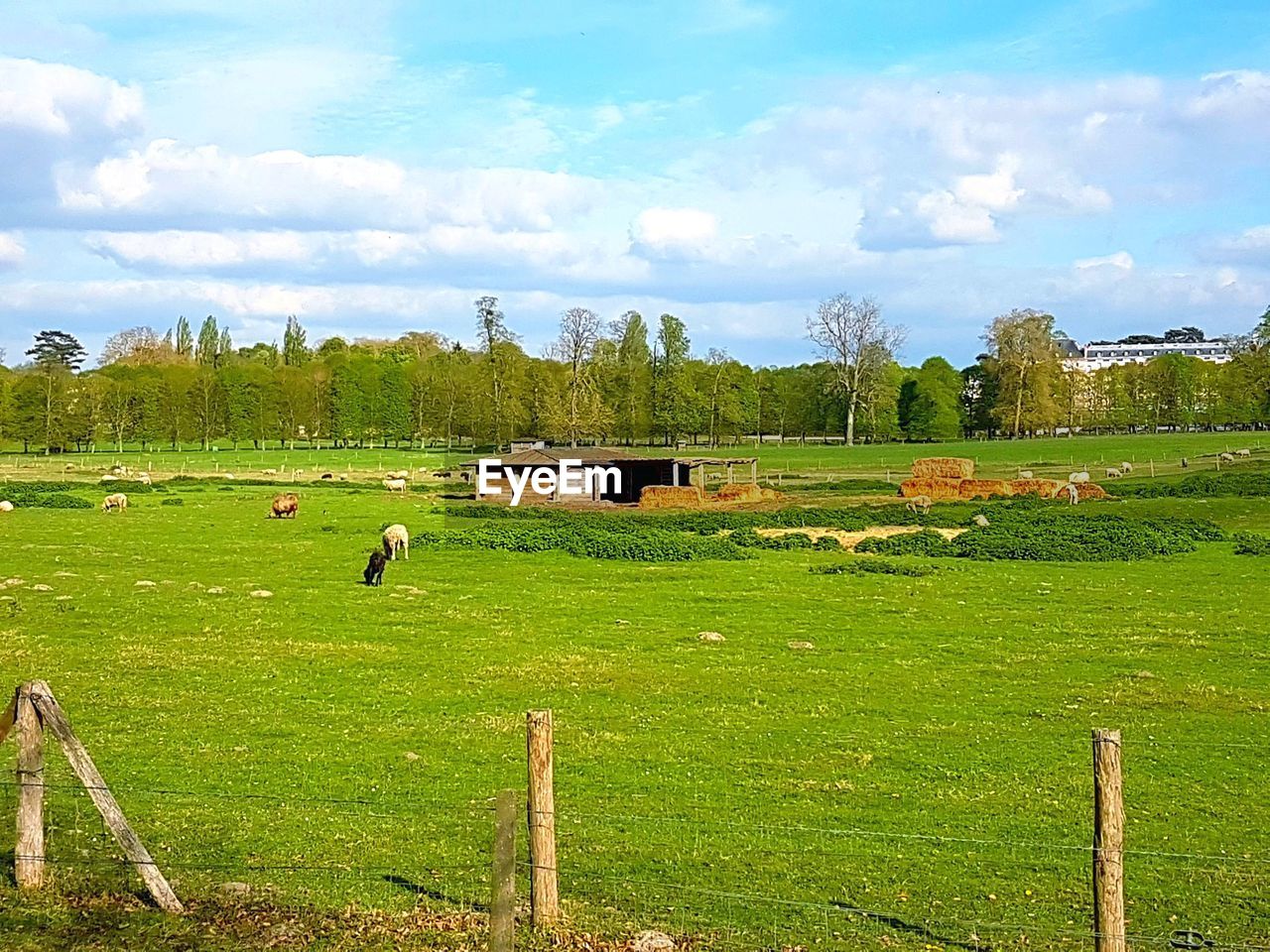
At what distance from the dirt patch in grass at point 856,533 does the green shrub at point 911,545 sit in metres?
1.34

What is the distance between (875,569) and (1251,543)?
13.9 meters

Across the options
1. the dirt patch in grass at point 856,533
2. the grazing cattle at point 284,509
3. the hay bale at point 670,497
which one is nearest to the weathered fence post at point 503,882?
the dirt patch in grass at point 856,533

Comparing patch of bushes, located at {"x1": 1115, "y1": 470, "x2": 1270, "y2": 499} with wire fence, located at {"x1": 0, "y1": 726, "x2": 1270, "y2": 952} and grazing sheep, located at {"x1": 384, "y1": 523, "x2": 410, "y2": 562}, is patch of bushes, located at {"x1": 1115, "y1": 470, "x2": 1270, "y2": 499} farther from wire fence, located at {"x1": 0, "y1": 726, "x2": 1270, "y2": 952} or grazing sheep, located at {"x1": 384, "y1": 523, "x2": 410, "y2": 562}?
wire fence, located at {"x1": 0, "y1": 726, "x2": 1270, "y2": 952}

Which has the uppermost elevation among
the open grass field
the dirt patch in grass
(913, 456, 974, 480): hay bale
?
(913, 456, 974, 480): hay bale

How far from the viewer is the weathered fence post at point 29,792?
8.98m

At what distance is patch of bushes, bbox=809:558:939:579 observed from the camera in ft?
112

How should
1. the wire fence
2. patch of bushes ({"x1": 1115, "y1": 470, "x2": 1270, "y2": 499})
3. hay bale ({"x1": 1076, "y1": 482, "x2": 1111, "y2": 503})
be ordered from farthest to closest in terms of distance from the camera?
hay bale ({"x1": 1076, "y1": 482, "x2": 1111, "y2": 503}), patch of bushes ({"x1": 1115, "y1": 470, "x2": 1270, "y2": 499}), the wire fence

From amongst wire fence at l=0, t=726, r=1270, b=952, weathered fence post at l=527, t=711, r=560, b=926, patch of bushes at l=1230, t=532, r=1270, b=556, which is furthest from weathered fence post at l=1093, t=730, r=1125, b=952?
patch of bushes at l=1230, t=532, r=1270, b=556

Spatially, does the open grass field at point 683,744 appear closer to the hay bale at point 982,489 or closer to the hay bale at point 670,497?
the hay bale at point 670,497

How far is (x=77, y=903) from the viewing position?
8.96m

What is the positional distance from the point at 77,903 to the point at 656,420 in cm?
10918

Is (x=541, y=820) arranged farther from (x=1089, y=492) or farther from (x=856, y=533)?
(x=1089, y=492)

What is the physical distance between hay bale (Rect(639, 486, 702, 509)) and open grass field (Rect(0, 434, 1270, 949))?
31280 millimetres

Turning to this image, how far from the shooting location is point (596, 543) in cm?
3972
